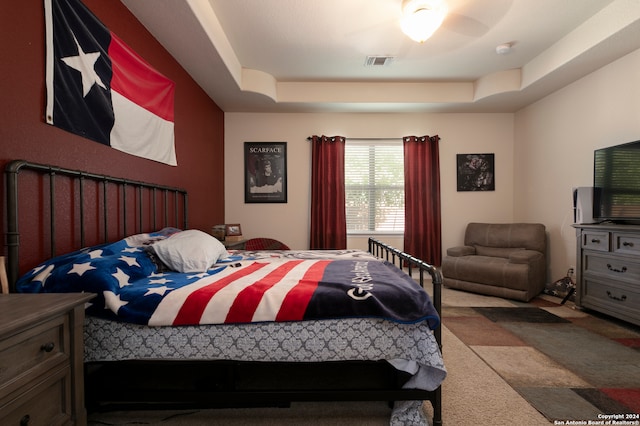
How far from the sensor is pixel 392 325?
4.58ft

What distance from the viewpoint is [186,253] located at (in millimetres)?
2018

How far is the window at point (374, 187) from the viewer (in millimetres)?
4750

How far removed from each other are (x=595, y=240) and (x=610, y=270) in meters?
0.31

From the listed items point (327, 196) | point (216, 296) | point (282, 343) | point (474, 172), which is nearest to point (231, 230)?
point (327, 196)

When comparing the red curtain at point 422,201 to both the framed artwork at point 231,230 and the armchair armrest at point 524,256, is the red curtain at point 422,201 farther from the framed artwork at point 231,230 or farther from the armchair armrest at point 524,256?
the framed artwork at point 231,230

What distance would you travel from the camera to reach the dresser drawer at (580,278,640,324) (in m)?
2.55

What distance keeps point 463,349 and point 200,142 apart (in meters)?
3.51

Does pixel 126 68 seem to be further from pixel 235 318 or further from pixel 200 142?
pixel 235 318

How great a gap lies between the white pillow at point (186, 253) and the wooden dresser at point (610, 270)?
3.50 meters

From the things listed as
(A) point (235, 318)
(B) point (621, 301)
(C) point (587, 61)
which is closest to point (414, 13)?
(C) point (587, 61)

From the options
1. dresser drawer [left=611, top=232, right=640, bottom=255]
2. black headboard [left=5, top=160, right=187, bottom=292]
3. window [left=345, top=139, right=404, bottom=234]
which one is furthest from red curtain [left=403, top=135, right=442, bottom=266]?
black headboard [left=5, top=160, right=187, bottom=292]

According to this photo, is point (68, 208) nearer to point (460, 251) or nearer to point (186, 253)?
point (186, 253)

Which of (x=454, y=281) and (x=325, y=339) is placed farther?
(x=454, y=281)

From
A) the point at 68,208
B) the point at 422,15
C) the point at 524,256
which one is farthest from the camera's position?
the point at 524,256
